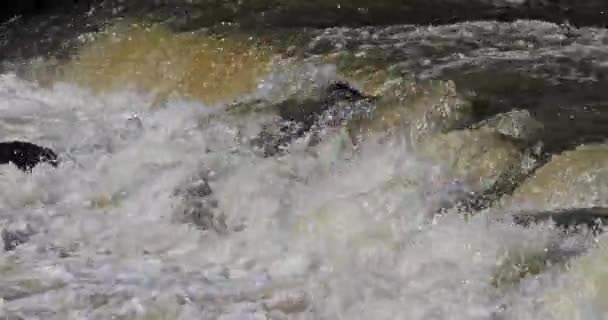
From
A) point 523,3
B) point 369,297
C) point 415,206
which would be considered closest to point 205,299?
point 369,297

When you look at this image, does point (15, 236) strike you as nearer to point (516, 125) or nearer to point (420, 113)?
point (420, 113)

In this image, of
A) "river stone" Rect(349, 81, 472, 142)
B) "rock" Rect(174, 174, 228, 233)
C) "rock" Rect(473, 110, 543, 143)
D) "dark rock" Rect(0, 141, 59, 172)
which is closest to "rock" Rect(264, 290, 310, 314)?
"rock" Rect(174, 174, 228, 233)

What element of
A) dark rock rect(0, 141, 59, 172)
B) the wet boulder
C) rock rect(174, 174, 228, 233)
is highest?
the wet boulder

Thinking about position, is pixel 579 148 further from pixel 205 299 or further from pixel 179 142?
pixel 179 142

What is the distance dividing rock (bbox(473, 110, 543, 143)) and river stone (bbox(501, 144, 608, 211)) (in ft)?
1.46

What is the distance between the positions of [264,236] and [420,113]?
1.31 m

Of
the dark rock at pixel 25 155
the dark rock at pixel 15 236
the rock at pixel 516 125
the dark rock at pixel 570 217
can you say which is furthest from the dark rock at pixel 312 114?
the dark rock at pixel 570 217

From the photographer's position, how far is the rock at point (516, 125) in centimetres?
575

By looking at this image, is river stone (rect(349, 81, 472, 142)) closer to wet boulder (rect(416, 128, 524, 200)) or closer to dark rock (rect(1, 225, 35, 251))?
wet boulder (rect(416, 128, 524, 200))

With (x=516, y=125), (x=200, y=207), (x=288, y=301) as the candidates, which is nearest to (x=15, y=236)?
(x=200, y=207)

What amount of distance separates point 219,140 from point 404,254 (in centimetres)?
235

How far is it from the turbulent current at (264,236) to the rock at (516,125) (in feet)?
1.49

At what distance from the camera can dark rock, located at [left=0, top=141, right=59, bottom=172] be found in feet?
21.9

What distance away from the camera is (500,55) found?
7672 millimetres
